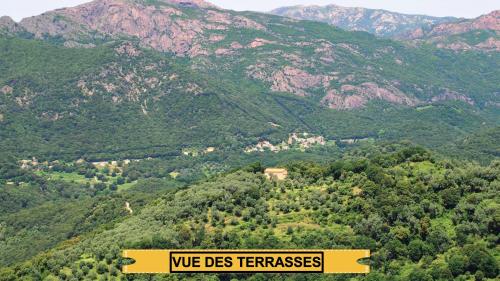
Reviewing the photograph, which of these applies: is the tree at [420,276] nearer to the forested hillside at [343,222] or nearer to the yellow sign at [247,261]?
the forested hillside at [343,222]

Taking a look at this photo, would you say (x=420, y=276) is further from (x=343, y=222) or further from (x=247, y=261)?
(x=247, y=261)

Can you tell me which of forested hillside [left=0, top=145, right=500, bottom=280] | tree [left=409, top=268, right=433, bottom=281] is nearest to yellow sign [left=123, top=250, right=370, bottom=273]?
tree [left=409, top=268, right=433, bottom=281]

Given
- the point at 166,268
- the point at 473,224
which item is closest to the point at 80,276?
the point at 473,224

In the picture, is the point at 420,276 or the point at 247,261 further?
the point at 420,276

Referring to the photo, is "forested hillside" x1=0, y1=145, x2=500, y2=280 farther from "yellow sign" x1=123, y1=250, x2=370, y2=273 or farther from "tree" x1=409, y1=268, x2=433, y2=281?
"yellow sign" x1=123, y1=250, x2=370, y2=273

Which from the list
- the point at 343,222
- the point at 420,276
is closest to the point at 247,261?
the point at 420,276
